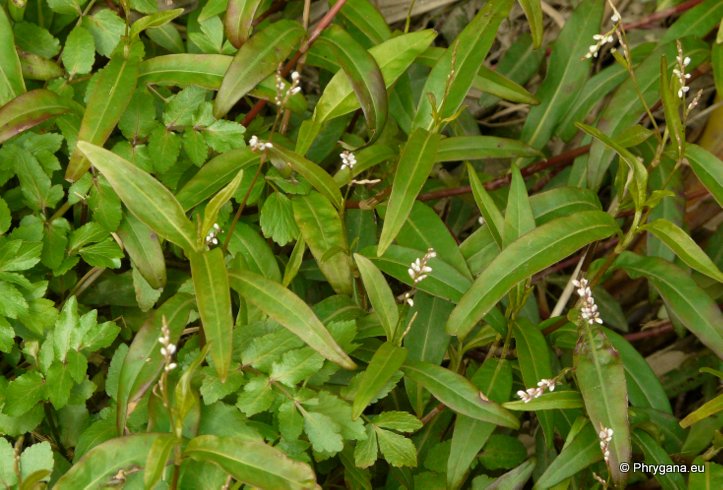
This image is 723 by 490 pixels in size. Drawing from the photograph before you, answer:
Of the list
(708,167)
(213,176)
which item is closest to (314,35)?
(213,176)

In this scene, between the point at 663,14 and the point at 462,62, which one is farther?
the point at 663,14

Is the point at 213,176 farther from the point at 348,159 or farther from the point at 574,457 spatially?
the point at 574,457

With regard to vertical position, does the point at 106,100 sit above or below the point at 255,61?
below

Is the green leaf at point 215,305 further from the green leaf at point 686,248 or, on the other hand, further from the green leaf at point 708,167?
the green leaf at point 708,167

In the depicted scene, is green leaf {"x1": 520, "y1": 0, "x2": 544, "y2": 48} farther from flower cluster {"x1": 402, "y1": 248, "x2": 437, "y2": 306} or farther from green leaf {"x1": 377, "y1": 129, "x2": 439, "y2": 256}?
flower cluster {"x1": 402, "y1": 248, "x2": 437, "y2": 306}

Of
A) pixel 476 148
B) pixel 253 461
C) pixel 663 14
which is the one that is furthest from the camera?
pixel 663 14

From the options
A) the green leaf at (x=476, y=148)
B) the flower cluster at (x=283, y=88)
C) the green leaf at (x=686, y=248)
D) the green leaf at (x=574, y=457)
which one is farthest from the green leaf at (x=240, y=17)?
the green leaf at (x=574, y=457)

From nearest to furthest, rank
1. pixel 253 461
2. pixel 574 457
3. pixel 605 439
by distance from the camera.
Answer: pixel 253 461 → pixel 605 439 → pixel 574 457

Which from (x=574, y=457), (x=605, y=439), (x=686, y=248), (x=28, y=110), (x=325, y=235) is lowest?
(x=574, y=457)
